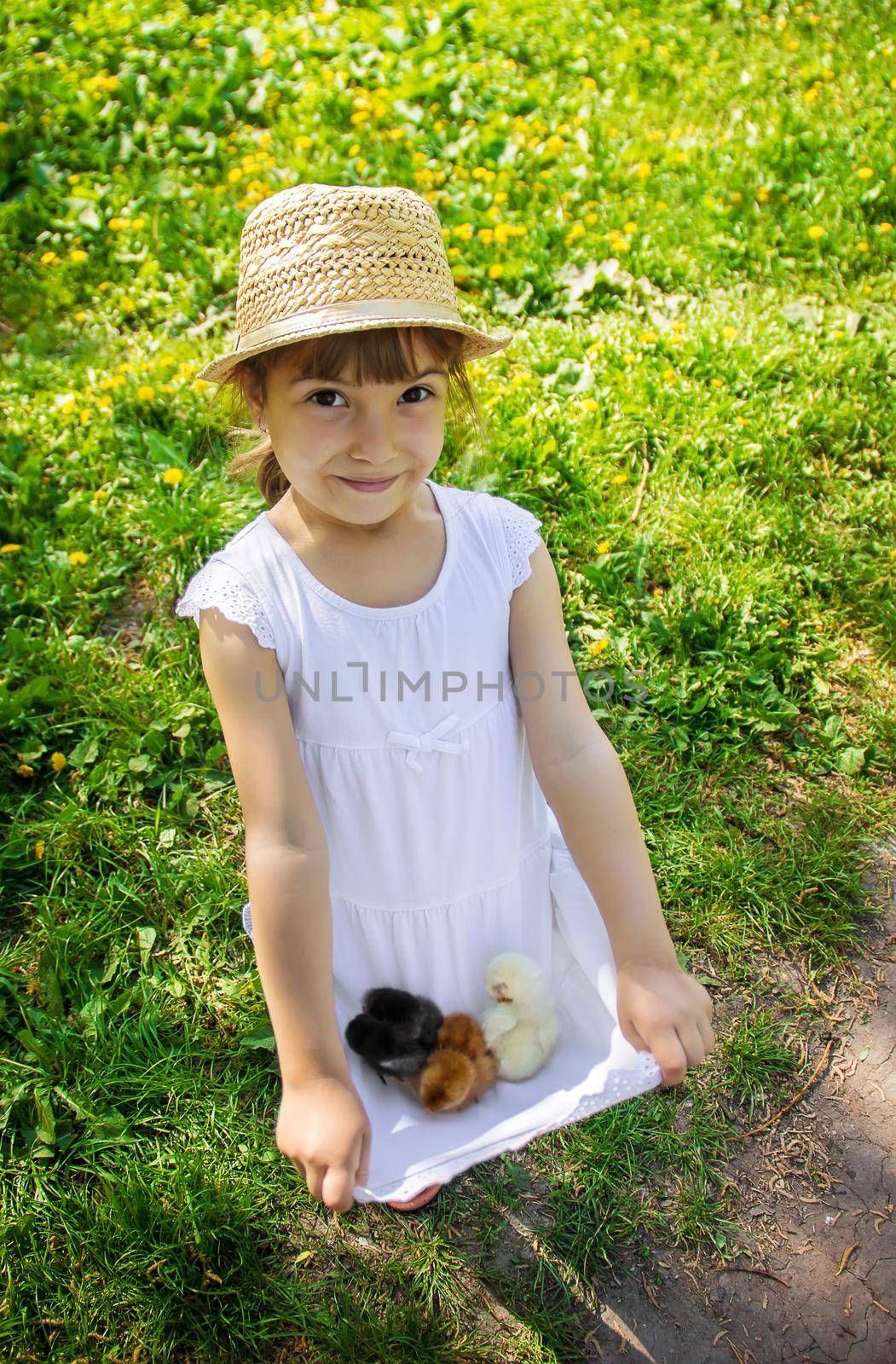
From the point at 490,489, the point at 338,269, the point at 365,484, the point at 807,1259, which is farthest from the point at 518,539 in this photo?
the point at 807,1259

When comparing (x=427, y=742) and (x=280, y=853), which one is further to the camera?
(x=427, y=742)

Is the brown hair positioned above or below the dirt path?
above

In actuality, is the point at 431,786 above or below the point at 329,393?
below

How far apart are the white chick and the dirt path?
54 centimetres

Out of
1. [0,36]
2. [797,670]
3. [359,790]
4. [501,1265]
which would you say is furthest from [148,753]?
[0,36]

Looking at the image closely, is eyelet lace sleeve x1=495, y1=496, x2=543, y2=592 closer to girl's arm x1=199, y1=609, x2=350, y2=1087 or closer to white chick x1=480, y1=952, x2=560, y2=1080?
girl's arm x1=199, y1=609, x2=350, y2=1087

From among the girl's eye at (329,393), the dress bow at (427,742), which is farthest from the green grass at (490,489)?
the girl's eye at (329,393)

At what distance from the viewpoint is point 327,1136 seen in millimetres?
1287

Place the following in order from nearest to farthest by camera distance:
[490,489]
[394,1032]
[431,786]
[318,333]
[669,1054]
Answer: [318,333] → [669,1054] → [394,1032] → [431,786] → [490,489]

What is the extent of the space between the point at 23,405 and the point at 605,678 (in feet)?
6.52

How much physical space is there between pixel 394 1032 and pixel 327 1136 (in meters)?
0.24

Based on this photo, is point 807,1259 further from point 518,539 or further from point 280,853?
point 518,539

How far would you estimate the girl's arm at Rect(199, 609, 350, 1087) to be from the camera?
140 centimetres

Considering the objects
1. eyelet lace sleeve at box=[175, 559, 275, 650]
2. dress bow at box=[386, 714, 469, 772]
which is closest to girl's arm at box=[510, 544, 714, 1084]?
dress bow at box=[386, 714, 469, 772]
